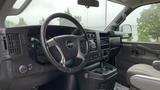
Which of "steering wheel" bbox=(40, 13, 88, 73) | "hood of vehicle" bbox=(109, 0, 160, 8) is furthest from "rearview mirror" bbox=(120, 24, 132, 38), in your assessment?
"steering wheel" bbox=(40, 13, 88, 73)

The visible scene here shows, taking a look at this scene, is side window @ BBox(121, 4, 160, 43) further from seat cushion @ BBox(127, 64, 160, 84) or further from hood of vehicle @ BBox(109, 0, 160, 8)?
seat cushion @ BBox(127, 64, 160, 84)

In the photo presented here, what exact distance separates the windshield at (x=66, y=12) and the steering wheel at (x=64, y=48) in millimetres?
358

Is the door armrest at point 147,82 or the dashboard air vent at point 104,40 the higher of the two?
the dashboard air vent at point 104,40

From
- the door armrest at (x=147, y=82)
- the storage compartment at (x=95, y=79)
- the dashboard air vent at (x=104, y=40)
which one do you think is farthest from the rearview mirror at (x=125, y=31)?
the door armrest at (x=147, y=82)

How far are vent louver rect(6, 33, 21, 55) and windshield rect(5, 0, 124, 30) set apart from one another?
0.25 meters

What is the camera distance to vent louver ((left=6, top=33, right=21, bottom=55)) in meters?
1.65

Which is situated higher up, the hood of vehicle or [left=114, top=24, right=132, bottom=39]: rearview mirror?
the hood of vehicle

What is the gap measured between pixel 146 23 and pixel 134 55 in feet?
1.46

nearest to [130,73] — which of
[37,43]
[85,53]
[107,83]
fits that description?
[107,83]

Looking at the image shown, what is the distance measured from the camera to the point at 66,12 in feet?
8.32

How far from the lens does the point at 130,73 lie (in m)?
2.33

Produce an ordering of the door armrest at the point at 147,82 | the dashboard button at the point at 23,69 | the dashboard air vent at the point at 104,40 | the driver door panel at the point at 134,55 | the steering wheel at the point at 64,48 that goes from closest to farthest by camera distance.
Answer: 1. the door armrest at the point at 147,82
2. the steering wheel at the point at 64,48
3. the dashboard button at the point at 23,69
4. the dashboard air vent at the point at 104,40
5. the driver door panel at the point at 134,55

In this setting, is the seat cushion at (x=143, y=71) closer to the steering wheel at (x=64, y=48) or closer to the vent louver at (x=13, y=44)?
the steering wheel at (x=64, y=48)

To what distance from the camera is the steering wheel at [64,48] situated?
1626mm
